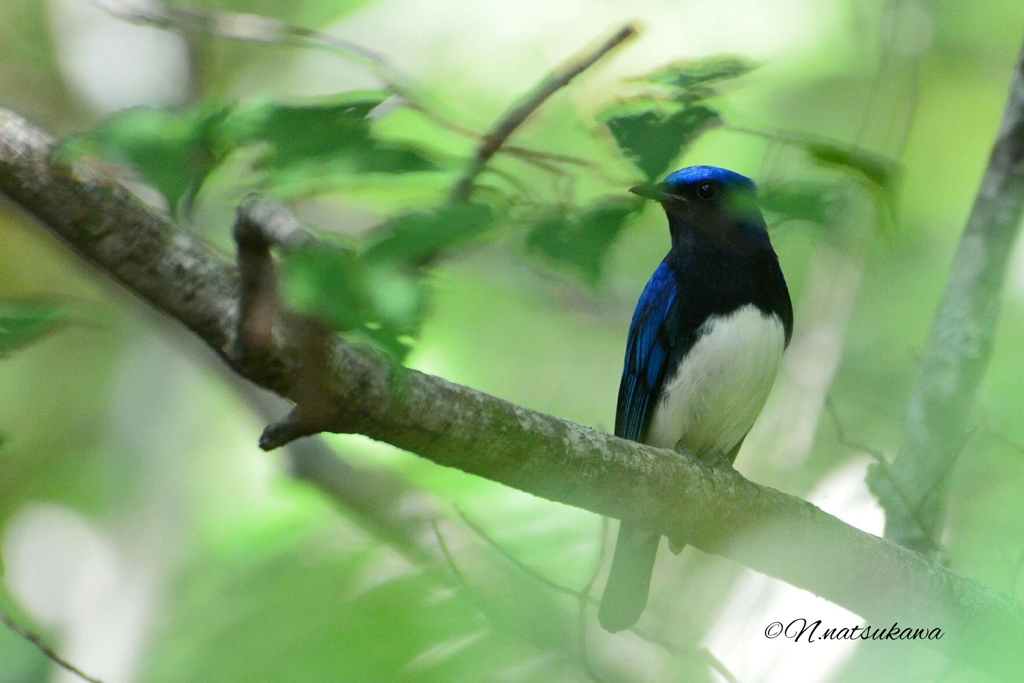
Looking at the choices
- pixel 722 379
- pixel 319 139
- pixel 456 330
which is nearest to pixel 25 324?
pixel 319 139

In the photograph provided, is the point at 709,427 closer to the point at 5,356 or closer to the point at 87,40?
the point at 5,356

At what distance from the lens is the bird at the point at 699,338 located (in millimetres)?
4418

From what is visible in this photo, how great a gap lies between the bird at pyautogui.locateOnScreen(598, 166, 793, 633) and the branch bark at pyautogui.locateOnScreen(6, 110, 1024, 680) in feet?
2.44

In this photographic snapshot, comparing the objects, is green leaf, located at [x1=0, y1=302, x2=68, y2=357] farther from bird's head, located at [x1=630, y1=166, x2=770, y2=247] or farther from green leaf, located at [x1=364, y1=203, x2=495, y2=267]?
bird's head, located at [x1=630, y1=166, x2=770, y2=247]

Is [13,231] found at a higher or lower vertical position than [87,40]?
lower

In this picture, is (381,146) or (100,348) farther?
(100,348)

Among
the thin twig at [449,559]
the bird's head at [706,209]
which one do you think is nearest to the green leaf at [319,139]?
the thin twig at [449,559]

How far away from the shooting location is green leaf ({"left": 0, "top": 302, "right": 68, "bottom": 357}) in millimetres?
1807

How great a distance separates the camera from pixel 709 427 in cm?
474

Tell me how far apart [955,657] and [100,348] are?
23.6ft

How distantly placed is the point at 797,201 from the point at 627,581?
3274mm

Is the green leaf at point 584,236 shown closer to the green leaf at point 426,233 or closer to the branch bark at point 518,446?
the green leaf at point 426,233

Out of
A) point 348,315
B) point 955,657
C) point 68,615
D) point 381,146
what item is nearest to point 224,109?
point 381,146

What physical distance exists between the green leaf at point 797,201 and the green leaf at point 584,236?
0.25 meters
